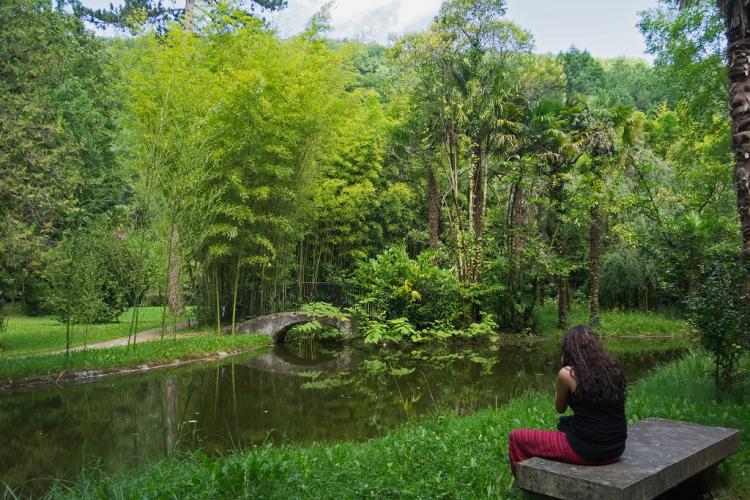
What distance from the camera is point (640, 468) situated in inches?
122

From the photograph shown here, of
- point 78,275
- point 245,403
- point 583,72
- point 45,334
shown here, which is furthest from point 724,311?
point 583,72

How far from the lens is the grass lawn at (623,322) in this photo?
17.6 metres

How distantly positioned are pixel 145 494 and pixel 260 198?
10.8 meters

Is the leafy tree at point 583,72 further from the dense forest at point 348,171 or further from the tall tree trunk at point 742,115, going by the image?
the tall tree trunk at point 742,115

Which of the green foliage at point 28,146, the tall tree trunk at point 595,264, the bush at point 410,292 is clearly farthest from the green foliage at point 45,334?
the tall tree trunk at point 595,264

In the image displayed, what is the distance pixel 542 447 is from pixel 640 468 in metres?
0.54

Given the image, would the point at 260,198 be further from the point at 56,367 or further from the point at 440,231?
the point at 440,231

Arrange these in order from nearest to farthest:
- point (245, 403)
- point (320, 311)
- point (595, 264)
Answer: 1. point (245, 403)
2. point (320, 311)
3. point (595, 264)

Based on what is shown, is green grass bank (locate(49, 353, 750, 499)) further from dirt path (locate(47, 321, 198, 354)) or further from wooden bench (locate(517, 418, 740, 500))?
dirt path (locate(47, 321, 198, 354))

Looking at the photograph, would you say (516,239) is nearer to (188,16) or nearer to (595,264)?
(595,264)

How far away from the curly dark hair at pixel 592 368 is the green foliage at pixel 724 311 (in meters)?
2.76

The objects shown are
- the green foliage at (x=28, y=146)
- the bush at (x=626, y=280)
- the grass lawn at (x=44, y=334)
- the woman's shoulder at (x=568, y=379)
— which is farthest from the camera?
the bush at (x=626, y=280)

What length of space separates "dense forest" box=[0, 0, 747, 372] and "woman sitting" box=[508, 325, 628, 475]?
18.5ft

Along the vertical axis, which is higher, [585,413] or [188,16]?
[188,16]
